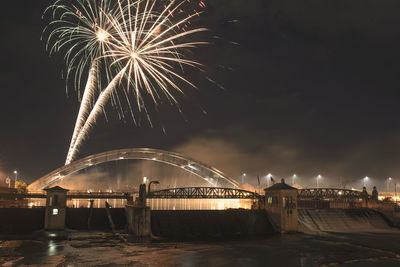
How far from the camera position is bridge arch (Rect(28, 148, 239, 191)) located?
104 meters

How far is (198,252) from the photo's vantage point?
99.0 ft

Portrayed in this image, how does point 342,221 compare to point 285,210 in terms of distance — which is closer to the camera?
point 285,210

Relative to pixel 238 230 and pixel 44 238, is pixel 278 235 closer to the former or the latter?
pixel 238 230

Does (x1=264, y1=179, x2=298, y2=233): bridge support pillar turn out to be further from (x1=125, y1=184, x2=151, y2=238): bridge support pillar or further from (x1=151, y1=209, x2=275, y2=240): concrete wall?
(x1=125, y1=184, x2=151, y2=238): bridge support pillar

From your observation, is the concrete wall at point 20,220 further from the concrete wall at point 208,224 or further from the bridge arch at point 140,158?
the bridge arch at point 140,158

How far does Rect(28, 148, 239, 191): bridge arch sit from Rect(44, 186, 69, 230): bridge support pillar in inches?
2725

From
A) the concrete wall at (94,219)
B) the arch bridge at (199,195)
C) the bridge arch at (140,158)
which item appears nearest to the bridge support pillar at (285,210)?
the arch bridge at (199,195)

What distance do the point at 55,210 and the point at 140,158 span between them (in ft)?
242

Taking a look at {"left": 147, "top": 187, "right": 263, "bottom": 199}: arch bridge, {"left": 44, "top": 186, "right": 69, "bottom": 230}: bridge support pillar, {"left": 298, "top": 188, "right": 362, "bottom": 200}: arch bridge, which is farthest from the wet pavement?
{"left": 298, "top": 188, "right": 362, "bottom": 200}: arch bridge

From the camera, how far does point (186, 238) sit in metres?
39.5

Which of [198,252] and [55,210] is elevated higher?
[55,210]

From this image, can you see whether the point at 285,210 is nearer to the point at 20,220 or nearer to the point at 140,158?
the point at 20,220

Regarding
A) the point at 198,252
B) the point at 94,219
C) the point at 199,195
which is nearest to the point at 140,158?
the point at 199,195

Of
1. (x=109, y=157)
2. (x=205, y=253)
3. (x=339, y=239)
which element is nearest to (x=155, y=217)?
(x=205, y=253)
